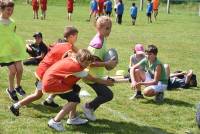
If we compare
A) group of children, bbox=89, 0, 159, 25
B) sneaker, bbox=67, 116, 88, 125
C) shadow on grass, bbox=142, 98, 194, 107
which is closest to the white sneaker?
sneaker, bbox=67, 116, 88, 125

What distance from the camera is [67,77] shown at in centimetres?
677

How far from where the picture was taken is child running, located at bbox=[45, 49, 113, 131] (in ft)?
21.9

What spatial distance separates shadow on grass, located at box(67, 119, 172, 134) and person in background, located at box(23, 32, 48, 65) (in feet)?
18.9

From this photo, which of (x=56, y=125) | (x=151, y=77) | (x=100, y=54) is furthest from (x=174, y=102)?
(x=56, y=125)

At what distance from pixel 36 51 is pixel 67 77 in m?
6.80

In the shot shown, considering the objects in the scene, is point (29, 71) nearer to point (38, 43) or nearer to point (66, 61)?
point (38, 43)

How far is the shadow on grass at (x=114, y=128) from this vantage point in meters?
7.12

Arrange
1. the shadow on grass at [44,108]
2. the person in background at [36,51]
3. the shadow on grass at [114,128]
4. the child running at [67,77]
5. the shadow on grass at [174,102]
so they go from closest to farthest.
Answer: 1. the child running at [67,77]
2. the shadow on grass at [114,128]
3. the shadow on grass at [44,108]
4. the shadow on grass at [174,102]
5. the person in background at [36,51]

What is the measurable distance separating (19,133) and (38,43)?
642 centimetres

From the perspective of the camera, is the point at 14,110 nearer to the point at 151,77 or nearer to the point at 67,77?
the point at 67,77

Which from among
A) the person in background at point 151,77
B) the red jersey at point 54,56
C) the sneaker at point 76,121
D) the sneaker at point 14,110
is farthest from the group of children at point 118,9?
the sneaker at point 76,121

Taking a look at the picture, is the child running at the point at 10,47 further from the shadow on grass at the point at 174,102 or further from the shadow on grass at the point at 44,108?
the shadow on grass at the point at 174,102

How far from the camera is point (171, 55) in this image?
671 inches

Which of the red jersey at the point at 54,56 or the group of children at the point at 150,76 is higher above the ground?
the red jersey at the point at 54,56
